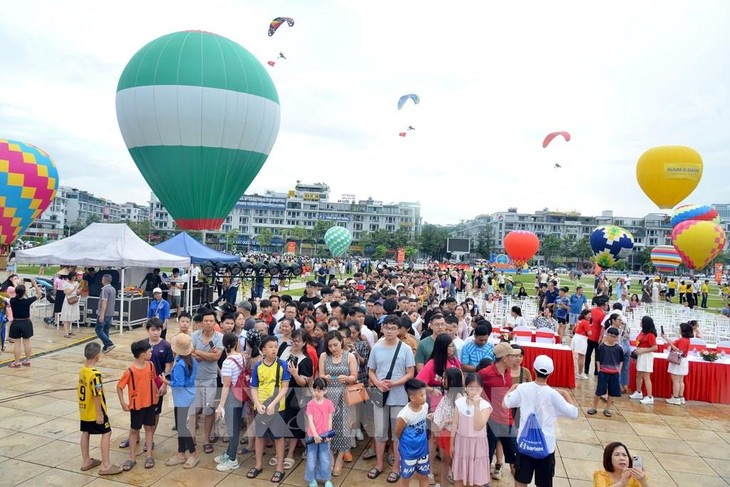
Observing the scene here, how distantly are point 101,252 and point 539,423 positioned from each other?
12.4 m

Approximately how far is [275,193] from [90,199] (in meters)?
65.9

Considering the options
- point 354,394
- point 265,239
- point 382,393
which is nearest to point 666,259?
point 382,393

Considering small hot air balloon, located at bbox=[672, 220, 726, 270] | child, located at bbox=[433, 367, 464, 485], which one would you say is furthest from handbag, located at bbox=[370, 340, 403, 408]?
small hot air balloon, located at bbox=[672, 220, 726, 270]

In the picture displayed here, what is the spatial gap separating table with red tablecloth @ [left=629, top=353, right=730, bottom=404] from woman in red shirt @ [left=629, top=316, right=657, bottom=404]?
19 centimetres

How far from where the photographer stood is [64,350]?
10930mm

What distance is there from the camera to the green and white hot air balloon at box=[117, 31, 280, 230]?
22.5 meters

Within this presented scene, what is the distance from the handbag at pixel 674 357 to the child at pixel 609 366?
1.56 meters

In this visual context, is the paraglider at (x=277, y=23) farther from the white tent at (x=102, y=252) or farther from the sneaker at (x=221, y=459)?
the sneaker at (x=221, y=459)

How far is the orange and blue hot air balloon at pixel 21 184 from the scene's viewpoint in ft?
61.7

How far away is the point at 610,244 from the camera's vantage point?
42.2 meters

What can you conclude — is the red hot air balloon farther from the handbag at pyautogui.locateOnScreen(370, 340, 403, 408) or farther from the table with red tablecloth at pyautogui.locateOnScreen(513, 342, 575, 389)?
the handbag at pyautogui.locateOnScreen(370, 340, 403, 408)

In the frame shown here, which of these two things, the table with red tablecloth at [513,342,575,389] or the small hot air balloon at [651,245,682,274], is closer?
the table with red tablecloth at [513,342,575,389]

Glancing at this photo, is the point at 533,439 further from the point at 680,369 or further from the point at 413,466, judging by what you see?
the point at 680,369

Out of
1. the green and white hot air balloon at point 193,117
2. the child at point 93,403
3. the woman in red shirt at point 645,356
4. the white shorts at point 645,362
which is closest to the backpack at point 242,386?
the child at point 93,403
